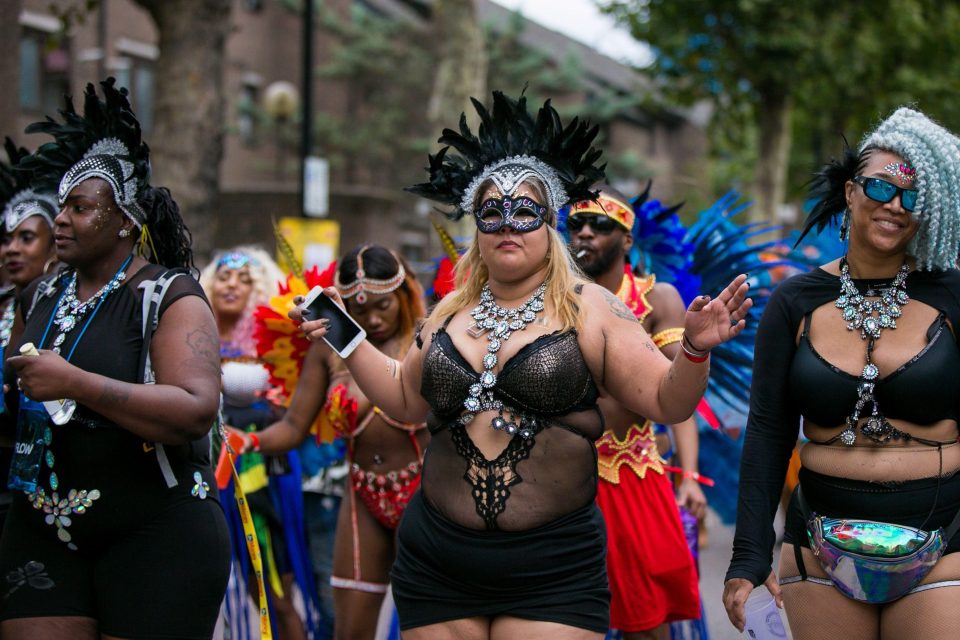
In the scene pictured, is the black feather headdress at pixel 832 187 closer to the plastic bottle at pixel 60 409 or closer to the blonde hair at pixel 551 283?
the blonde hair at pixel 551 283

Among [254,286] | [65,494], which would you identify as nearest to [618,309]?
[65,494]

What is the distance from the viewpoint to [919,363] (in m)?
3.29

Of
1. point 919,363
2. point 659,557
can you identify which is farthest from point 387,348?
point 919,363

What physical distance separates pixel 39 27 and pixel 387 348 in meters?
17.9

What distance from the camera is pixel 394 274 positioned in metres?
5.25

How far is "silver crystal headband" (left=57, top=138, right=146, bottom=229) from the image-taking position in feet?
11.8

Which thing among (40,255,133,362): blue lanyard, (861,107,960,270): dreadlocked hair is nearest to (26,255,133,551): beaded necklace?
(40,255,133,362): blue lanyard

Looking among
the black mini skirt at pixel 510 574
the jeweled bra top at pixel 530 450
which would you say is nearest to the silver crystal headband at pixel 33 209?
the jeweled bra top at pixel 530 450

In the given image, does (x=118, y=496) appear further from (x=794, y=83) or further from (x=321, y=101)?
(x=321, y=101)

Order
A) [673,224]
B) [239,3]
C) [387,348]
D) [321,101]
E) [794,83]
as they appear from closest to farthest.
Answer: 1. [387,348]
2. [673,224]
3. [794,83]
4. [239,3]
5. [321,101]

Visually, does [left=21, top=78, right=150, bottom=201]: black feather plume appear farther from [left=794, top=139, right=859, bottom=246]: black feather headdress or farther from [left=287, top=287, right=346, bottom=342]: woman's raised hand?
[left=794, top=139, right=859, bottom=246]: black feather headdress

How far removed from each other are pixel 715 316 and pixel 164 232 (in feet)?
6.06

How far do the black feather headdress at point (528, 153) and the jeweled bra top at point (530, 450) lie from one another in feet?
1.78

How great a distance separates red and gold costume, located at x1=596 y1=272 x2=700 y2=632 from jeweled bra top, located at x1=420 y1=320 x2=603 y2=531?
1.34 m
